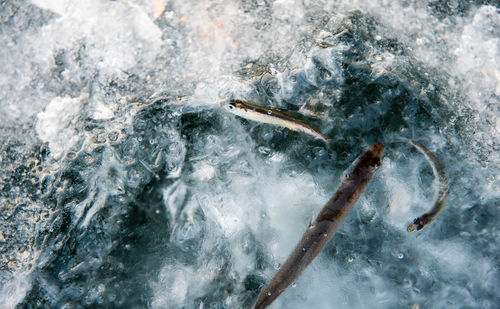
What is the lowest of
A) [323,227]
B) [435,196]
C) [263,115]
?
[323,227]

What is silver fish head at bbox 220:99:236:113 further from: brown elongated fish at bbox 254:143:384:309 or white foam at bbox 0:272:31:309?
white foam at bbox 0:272:31:309

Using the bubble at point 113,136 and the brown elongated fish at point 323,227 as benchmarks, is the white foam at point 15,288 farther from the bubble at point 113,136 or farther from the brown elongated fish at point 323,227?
the brown elongated fish at point 323,227

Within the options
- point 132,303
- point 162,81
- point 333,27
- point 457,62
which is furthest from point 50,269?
point 457,62

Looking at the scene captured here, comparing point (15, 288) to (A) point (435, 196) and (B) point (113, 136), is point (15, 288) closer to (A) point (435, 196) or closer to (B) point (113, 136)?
(B) point (113, 136)

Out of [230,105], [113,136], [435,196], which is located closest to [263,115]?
[230,105]

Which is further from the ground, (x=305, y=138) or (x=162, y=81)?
(x=162, y=81)

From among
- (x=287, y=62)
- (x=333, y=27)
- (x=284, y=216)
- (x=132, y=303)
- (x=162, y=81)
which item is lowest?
(x=132, y=303)

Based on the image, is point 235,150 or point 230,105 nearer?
point 230,105

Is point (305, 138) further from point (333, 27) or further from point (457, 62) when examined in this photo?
point (457, 62)
